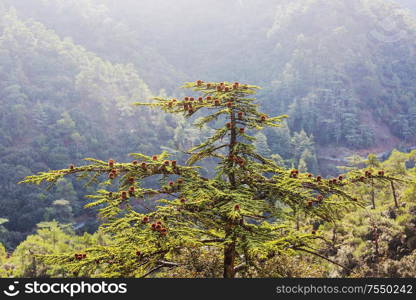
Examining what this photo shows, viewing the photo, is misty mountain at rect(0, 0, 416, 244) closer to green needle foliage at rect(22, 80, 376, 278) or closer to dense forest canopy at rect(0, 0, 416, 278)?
dense forest canopy at rect(0, 0, 416, 278)

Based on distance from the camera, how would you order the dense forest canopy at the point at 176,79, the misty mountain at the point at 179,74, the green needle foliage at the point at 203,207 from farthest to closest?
the misty mountain at the point at 179,74
the dense forest canopy at the point at 176,79
the green needle foliage at the point at 203,207

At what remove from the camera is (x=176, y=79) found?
87750 millimetres

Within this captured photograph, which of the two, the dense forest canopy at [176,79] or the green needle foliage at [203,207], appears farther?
the dense forest canopy at [176,79]

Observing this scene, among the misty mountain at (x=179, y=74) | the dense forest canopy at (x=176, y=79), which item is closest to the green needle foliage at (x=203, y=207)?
the dense forest canopy at (x=176, y=79)

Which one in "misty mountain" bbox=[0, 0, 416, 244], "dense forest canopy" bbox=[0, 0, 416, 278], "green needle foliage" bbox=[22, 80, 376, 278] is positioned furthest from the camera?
"misty mountain" bbox=[0, 0, 416, 244]

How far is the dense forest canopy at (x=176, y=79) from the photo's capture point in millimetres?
46312

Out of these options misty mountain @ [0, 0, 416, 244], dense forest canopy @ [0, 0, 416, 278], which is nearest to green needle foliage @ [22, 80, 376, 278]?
dense forest canopy @ [0, 0, 416, 278]

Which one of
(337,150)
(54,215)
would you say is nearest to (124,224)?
(54,215)

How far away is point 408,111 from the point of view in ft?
236

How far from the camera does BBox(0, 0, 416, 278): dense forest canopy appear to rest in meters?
46.3

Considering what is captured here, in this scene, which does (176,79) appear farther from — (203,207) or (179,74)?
(203,207)

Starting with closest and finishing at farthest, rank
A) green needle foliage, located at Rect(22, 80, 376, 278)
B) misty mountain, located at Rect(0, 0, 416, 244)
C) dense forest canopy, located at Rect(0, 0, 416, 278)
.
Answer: green needle foliage, located at Rect(22, 80, 376, 278), dense forest canopy, located at Rect(0, 0, 416, 278), misty mountain, located at Rect(0, 0, 416, 244)

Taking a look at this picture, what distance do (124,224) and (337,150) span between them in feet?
213

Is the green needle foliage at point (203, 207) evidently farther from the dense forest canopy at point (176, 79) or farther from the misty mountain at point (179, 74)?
the misty mountain at point (179, 74)
